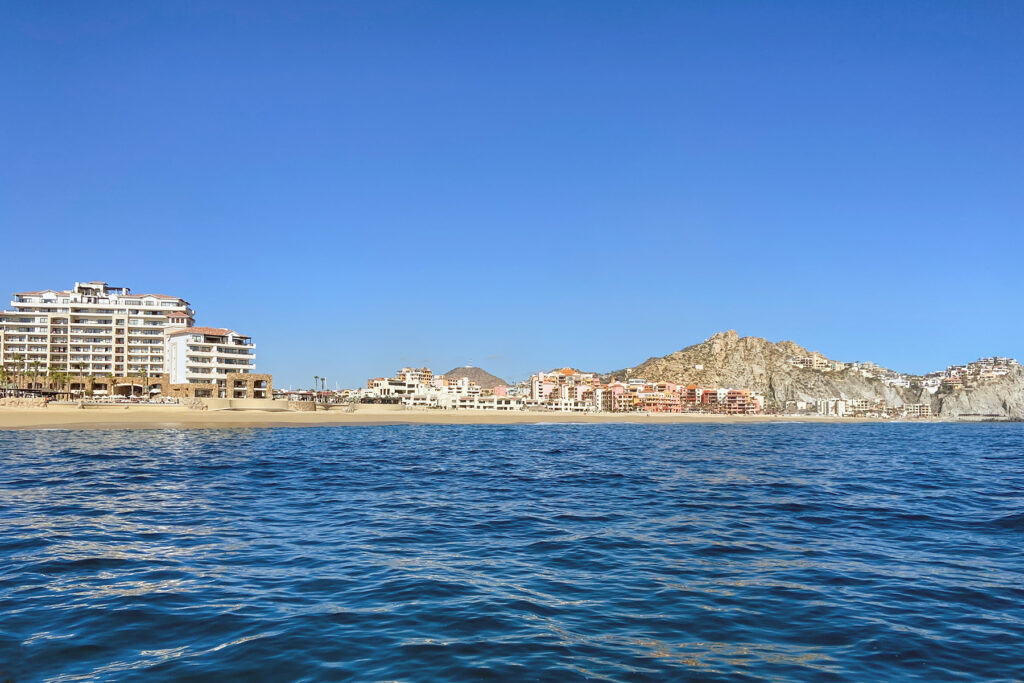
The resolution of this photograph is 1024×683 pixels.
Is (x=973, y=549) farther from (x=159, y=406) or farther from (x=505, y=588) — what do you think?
(x=159, y=406)

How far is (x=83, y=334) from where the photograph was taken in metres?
160

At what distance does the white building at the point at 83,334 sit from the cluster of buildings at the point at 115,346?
0.20m

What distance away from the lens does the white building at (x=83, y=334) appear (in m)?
159

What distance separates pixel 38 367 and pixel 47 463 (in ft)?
476

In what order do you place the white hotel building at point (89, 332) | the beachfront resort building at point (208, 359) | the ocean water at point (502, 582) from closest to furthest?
1. the ocean water at point (502, 582)
2. the beachfront resort building at point (208, 359)
3. the white hotel building at point (89, 332)

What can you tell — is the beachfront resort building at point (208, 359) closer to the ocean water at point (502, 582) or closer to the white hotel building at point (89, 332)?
the white hotel building at point (89, 332)

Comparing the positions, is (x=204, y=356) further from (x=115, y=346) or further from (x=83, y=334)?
(x=83, y=334)

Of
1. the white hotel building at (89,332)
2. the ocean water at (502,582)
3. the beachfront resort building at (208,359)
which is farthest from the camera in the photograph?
the white hotel building at (89,332)

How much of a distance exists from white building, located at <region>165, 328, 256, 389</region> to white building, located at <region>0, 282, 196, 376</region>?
607 inches

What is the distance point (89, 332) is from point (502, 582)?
589 ft

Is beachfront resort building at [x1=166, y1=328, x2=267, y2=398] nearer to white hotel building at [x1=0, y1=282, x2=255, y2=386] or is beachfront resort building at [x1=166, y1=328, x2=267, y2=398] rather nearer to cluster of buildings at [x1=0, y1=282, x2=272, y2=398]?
cluster of buildings at [x1=0, y1=282, x2=272, y2=398]

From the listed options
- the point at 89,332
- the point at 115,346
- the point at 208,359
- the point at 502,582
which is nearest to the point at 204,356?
the point at 208,359

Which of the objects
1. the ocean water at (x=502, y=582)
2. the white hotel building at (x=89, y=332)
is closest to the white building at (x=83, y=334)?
the white hotel building at (x=89, y=332)

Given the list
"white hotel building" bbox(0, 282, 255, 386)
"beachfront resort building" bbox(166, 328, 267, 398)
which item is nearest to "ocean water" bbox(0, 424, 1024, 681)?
"beachfront resort building" bbox(166, 328, 267, 398)
